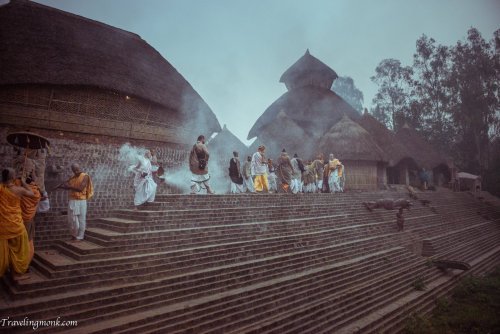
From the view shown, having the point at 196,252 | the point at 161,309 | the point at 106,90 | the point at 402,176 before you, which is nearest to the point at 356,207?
the point at 196,252

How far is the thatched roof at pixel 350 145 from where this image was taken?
18.2 m

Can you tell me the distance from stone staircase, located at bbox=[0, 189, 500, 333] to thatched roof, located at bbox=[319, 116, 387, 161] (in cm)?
896

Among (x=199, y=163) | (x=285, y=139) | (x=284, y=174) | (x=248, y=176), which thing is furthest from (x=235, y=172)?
(x=285, y=139)

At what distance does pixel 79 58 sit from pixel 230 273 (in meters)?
10.8

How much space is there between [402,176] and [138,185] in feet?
69.6

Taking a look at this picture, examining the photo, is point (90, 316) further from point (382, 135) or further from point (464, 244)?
point (382, 135)

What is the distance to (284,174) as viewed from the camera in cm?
1212

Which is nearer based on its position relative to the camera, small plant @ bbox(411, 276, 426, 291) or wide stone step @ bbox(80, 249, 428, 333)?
wide stone step @ bbox(80, 249, 428, 333)

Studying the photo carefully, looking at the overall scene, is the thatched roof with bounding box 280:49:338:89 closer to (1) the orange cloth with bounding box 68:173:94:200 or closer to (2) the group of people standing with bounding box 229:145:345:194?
(2) the group of people standing with bounding box 229:145:345:194

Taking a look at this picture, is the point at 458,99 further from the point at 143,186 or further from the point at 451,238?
the point at 143,186

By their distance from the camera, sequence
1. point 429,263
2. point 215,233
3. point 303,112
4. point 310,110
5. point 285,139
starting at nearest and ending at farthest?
1. point 215,233
2. point 429,263
3. point 285,139
4. point 303,112
5. point 310,110

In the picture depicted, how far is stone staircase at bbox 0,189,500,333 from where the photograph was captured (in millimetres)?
4051

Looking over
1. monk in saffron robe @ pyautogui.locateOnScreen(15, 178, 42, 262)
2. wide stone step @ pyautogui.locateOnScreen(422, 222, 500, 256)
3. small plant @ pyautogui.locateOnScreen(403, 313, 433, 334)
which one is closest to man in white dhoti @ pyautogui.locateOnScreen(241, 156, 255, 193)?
wide stone step @ pyautogui.locateOnScreen(422, 222, 500, 256)

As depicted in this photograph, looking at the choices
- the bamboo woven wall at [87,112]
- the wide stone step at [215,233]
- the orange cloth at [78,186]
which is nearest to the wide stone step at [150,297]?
the wide stone step at [215,233]
